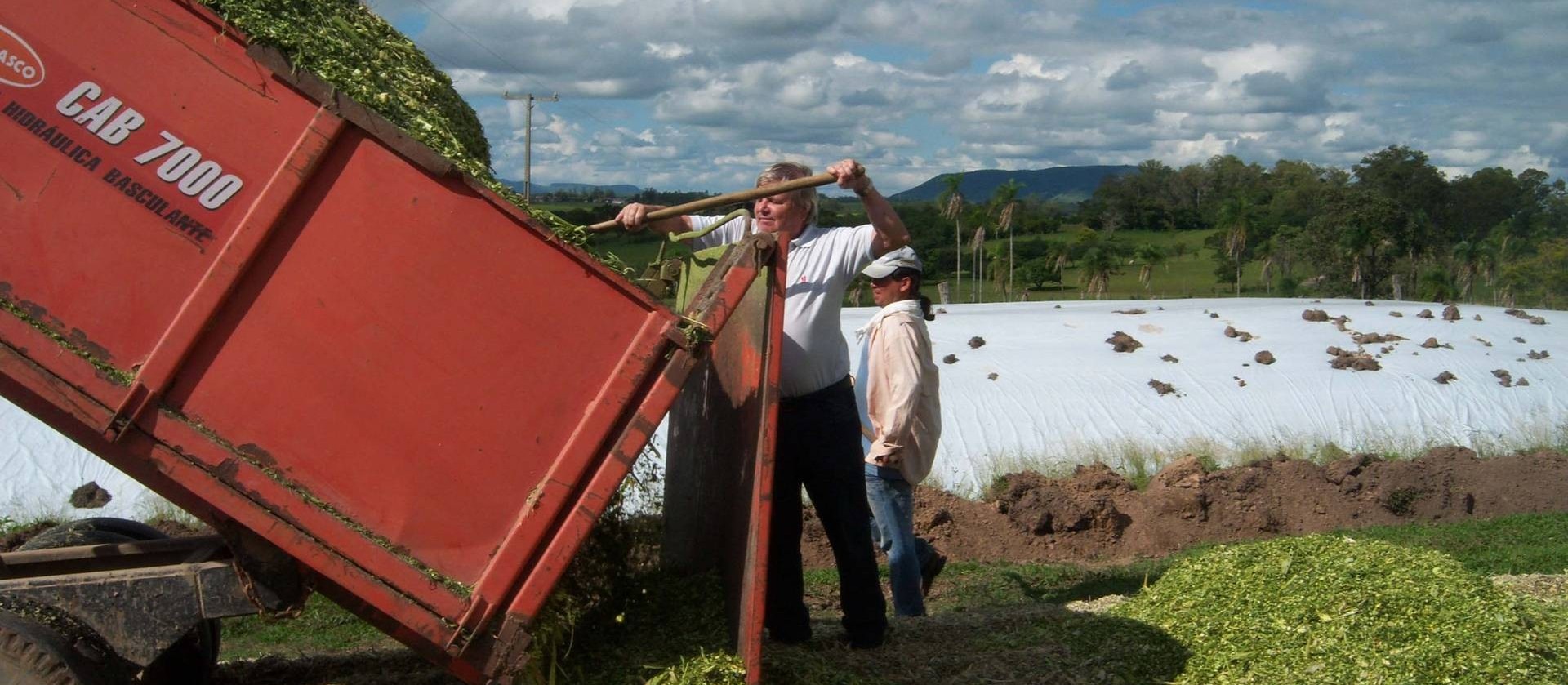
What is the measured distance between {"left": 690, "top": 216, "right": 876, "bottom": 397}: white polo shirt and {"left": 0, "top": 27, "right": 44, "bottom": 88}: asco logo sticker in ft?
7.50

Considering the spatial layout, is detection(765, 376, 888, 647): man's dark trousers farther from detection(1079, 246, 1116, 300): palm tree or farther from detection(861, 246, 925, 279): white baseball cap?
detection(1079, 246, 1116, 300): palm tree

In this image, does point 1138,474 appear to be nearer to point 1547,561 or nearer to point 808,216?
point 1547,561

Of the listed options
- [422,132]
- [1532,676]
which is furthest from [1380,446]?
[422,132]

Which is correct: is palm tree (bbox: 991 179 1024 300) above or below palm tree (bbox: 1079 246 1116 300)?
above

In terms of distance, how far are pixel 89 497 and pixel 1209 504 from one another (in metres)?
8.17

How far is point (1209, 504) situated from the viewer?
391 inches

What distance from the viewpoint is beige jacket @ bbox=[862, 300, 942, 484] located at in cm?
585

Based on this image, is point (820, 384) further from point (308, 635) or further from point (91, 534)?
point (308, 635)

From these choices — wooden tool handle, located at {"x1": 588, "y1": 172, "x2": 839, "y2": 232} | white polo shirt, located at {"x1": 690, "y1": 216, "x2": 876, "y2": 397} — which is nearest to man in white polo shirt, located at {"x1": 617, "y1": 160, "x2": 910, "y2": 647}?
white polo shirt, located at {"x1": 690, "y1": 216, "x2": 876, "y2": 397}

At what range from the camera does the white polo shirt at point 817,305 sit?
4863 mm

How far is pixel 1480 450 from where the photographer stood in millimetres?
11789

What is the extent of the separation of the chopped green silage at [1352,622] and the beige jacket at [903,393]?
4.09ft

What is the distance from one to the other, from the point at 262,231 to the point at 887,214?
2.19 m

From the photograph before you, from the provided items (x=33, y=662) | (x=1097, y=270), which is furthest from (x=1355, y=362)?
(x=1097, y=270)
